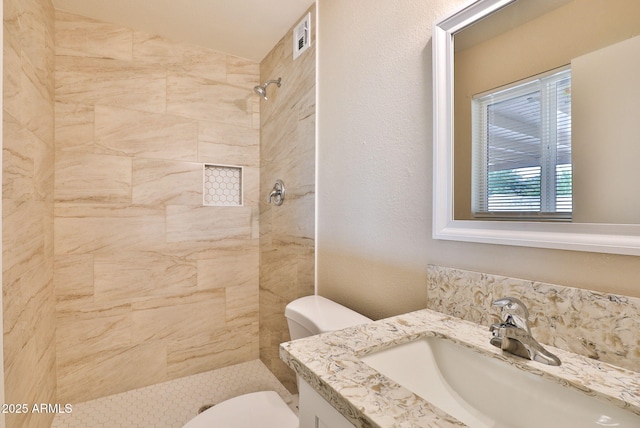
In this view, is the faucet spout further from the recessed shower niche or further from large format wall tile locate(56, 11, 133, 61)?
large format wall tile locate(56, 11, 133, 61)

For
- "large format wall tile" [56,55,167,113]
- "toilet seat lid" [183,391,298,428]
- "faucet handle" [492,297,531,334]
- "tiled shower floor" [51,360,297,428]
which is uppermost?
"large format wall tile" [56,55,167,113]

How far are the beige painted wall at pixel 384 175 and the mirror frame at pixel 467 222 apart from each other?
3cm

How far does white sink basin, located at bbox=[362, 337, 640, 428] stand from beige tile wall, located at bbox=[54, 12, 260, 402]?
1.65 meters

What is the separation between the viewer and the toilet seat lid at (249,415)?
1084 millimetres

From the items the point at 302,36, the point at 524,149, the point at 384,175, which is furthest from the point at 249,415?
the point at 302,36

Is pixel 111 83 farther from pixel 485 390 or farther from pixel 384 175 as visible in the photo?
pixel 485 390

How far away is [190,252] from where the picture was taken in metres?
2.02

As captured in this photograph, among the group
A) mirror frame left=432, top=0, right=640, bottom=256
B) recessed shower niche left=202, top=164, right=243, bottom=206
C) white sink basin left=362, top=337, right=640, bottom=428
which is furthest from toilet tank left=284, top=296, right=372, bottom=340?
recessed shower niche left=202, top=164, right=243, bottom=206

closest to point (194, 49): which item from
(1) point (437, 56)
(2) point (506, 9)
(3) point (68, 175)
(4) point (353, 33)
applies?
(3) point (68, 175)

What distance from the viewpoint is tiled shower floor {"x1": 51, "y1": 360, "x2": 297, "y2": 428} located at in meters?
1.58

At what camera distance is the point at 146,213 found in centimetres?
188

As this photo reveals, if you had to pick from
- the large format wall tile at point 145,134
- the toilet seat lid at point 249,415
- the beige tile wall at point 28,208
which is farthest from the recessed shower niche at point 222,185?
the toilet seat lid at point 249,415

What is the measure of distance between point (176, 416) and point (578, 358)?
1.82 meters

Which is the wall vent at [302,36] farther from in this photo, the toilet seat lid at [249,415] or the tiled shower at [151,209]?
the toilet seat lid at [249,415]
